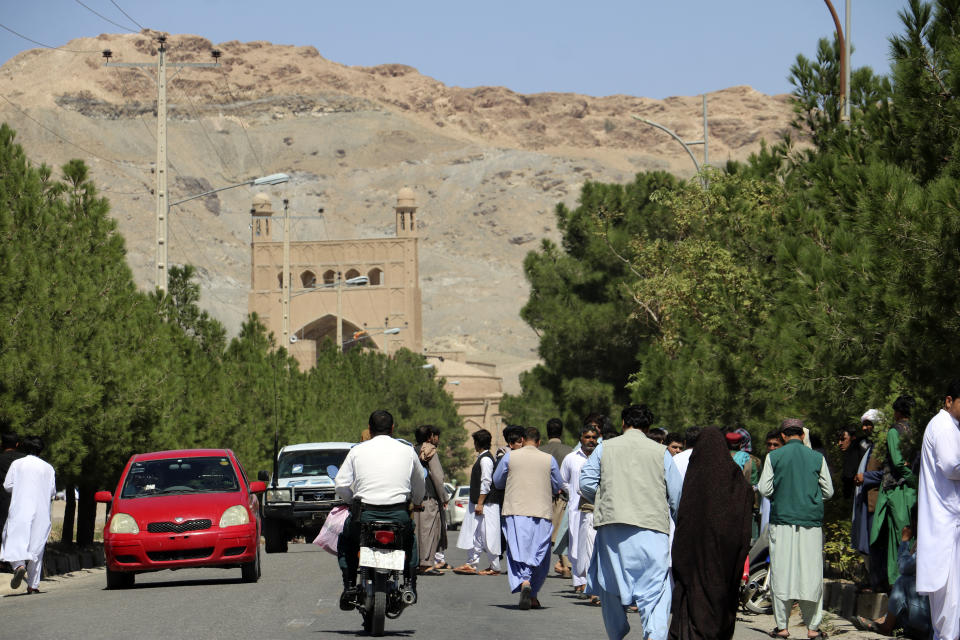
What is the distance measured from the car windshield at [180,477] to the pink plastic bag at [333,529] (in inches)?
227

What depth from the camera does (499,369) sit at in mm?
131750

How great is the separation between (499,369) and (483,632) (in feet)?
394

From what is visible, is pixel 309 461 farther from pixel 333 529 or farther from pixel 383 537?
pixel 383 537

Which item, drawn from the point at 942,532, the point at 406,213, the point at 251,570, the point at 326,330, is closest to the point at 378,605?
the point at 942,532

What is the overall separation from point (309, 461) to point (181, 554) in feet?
33.2

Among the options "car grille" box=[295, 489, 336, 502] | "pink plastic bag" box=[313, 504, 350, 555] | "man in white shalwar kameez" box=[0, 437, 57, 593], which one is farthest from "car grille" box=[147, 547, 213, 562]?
"car grille" box=[295, 489, 336, 502]

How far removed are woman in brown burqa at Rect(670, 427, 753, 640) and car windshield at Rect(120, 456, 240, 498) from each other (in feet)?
29.2

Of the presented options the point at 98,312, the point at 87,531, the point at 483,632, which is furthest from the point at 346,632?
the point at 87,531

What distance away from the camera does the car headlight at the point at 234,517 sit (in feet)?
53.8

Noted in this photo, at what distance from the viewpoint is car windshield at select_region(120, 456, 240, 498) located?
17.2m

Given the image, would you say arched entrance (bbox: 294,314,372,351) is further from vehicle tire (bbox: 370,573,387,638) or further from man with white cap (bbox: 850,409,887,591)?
vehicle tire (bbox: 370,573,387,638)

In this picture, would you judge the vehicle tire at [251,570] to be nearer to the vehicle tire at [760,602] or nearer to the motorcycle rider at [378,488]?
the motorcycle rider at [378,488]

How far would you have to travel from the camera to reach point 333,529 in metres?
11.7

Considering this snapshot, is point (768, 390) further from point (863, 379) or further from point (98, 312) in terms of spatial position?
point (98, 312)
